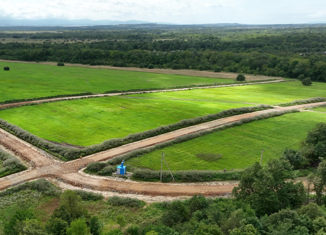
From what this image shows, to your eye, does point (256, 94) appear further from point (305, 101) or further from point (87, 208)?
point (87, 208)

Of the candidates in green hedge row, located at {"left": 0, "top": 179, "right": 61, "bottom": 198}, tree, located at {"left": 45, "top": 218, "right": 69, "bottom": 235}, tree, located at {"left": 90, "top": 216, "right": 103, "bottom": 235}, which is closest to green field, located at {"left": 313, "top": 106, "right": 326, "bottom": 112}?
green hedge row, located at {"left": 0, "top": 179, "right": 61, "bottom": 198}

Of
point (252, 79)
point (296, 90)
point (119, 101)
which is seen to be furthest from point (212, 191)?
point (252, 79)

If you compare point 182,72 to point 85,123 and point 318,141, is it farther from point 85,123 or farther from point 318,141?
point 318,141

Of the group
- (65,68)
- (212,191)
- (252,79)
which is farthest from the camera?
(65,68)

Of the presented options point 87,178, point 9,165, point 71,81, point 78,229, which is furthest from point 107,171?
point 71,81

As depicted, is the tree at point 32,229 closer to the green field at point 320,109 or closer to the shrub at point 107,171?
the shrub at point 107,171

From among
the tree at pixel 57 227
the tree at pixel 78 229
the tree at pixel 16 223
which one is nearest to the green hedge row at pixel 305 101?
the tree at pixel 78 229
